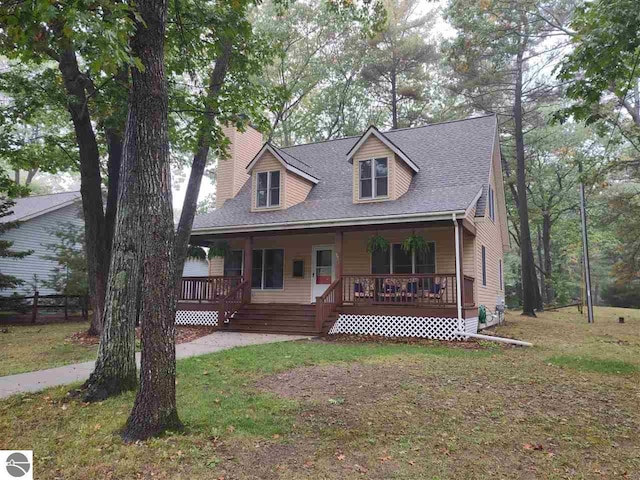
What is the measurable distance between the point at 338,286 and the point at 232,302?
3.42 m

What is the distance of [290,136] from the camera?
28.7 m

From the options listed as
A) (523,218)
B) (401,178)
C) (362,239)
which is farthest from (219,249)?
(523,218)

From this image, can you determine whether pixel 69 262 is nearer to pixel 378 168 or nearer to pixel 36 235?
pixel 36 235

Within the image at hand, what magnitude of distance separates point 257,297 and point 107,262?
5850mm

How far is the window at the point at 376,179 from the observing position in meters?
13.2

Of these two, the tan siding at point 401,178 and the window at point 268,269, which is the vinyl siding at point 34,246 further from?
the tan siding at point 401,178

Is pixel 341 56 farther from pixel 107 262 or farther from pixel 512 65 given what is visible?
pixel 107 262

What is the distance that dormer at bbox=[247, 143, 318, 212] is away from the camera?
1470 centimetres

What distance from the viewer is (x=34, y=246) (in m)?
20.2

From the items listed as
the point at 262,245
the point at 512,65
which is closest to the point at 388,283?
the point at 262,245

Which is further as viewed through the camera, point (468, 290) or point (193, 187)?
point (468, 290)

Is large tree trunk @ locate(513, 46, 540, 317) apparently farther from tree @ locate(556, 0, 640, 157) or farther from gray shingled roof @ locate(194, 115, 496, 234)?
tree @ locate(556, 0, 640, 157)

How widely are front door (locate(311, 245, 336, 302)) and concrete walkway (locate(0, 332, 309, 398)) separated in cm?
349

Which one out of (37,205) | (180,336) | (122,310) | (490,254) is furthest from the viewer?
(37,205)
